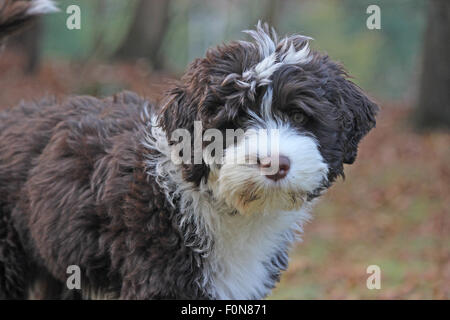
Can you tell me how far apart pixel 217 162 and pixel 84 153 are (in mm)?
1182

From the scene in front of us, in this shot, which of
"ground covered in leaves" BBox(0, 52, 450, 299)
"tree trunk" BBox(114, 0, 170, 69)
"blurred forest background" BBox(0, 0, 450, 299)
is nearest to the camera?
"ground covered in leaves" BBox(0, 52, 450, 299)

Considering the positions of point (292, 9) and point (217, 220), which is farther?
point (292, 9)

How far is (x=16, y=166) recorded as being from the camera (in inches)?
185

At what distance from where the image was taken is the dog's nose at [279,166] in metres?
3.44

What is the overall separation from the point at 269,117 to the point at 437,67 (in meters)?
9.29

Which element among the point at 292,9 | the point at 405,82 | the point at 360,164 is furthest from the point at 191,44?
the point at 360,164

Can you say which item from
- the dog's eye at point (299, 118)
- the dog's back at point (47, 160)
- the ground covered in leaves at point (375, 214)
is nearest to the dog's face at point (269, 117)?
the dog's eye at point (299, 118)

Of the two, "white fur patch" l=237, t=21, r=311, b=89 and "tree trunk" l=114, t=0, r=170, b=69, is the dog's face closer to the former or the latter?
"white fur patch" l=237, t=21, r=311, b=89

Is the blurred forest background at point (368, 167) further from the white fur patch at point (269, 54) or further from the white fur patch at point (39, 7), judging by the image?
the white fur patch at point (39, 7)

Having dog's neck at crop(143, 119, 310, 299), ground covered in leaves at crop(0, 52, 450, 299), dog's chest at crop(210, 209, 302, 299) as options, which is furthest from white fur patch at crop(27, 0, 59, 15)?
dog's chest at crop(210, 209, 302, 299)

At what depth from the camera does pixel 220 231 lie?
414 centimetres

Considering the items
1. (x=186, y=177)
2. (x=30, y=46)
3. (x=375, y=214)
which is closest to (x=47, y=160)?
(x=186, y=177)

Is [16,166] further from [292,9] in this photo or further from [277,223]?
[292,9]

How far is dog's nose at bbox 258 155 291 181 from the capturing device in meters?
3.44
